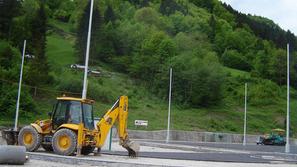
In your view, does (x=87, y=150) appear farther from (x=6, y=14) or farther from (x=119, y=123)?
(x=6, y=14)

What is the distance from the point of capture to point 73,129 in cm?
1988

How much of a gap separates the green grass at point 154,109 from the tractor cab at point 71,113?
1067 inches

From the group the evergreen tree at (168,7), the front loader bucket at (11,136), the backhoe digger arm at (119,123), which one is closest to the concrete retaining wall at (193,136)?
the front loader bucket at (11,136)

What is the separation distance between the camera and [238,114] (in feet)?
249

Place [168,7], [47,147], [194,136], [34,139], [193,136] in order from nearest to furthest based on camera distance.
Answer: [34,139] → [47,147] → [193,136] → [194,136] → [168,7]

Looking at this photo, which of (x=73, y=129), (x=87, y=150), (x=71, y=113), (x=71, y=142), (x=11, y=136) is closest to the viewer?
(x=71, y=142)

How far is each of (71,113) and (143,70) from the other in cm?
6189

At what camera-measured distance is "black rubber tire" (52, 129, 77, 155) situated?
1958 cm

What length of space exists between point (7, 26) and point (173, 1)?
8434 centimetres

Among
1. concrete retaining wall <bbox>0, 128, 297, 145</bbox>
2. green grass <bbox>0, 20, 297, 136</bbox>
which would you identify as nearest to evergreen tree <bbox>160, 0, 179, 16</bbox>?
green grass <bbox>0, 20, 297, 136</bbox>

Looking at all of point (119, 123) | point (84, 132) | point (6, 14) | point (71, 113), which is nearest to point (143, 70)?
point (6, 14)

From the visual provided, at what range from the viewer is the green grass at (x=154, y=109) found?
58.7 meters

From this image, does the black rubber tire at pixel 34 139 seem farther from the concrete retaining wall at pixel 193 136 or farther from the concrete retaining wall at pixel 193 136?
the concrete retaining wall at pixel 193 136

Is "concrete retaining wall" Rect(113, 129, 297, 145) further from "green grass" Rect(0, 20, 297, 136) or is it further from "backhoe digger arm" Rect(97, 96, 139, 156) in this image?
"backhoe digger arm" Rect(97, 96, 139, 156)
